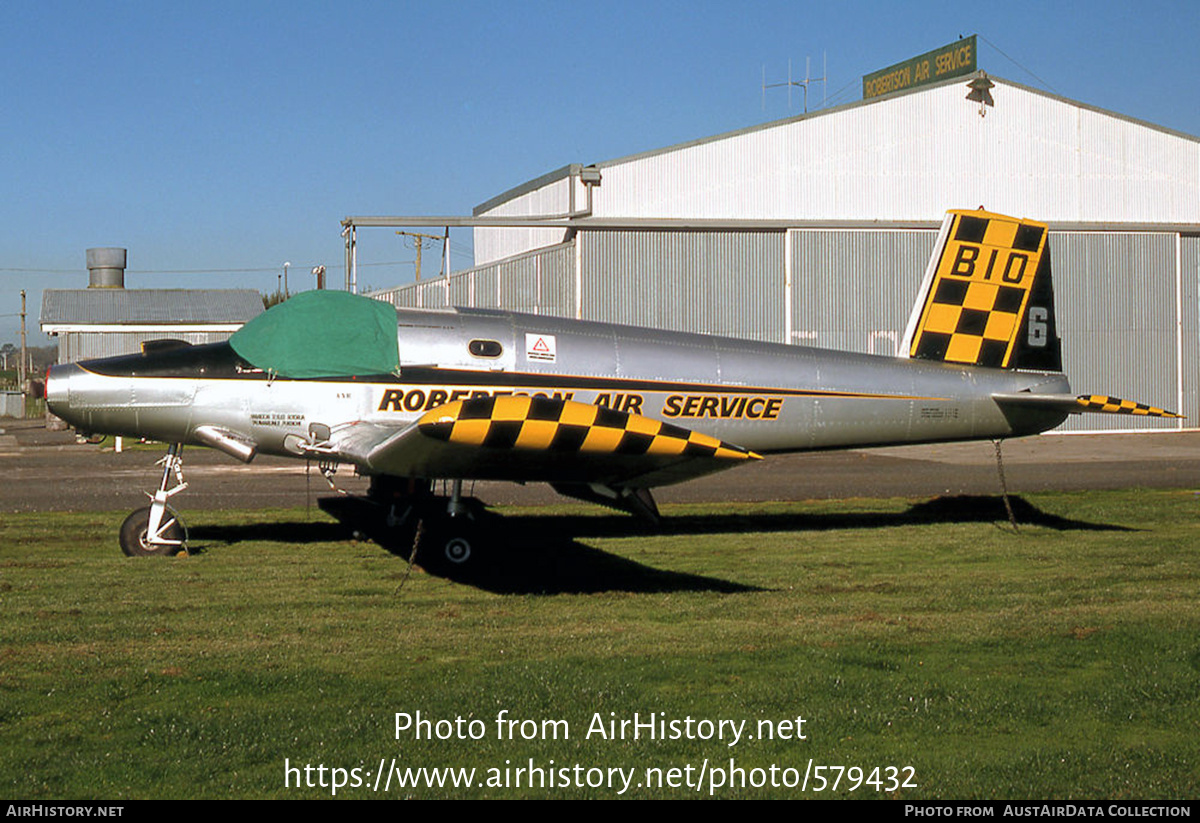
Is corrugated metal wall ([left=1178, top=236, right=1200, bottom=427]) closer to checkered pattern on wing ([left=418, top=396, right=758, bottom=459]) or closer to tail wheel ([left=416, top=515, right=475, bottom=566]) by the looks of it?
tail wheel ([left=416, top=515, right=475, bottom=566])

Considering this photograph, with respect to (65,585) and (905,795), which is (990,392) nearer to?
(905,795)

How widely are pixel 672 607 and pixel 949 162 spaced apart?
79.0 ft

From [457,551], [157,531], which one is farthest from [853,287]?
[157,531]

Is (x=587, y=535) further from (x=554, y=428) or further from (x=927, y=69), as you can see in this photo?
(x=927, y=69)

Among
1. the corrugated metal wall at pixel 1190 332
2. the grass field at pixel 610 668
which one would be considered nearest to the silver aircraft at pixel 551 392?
the grass field at pixel 610 668

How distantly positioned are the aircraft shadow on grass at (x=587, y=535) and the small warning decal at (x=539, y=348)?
78.2 inches

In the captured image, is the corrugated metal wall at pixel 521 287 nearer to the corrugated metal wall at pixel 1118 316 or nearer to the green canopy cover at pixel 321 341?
the corrugated metal wall at pixel 1118 316

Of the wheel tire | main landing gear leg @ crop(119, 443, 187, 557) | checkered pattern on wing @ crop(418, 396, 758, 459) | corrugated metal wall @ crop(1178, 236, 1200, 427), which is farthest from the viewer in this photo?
corrugated metal wall @ crop(1178, 236, 1200, 427)

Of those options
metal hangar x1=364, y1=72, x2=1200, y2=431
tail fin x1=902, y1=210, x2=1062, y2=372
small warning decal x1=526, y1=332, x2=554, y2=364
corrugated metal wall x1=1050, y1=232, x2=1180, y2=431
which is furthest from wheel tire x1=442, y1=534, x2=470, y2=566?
corrugated metal wall x1=1050, y1=232, x2=1180, y2=431

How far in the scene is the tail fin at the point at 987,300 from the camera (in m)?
12.9

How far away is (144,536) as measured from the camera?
1070 centimetres

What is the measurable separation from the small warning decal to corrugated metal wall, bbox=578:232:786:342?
1546 cm

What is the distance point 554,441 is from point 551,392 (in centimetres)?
323

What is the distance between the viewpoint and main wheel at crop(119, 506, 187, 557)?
34.9 ft
